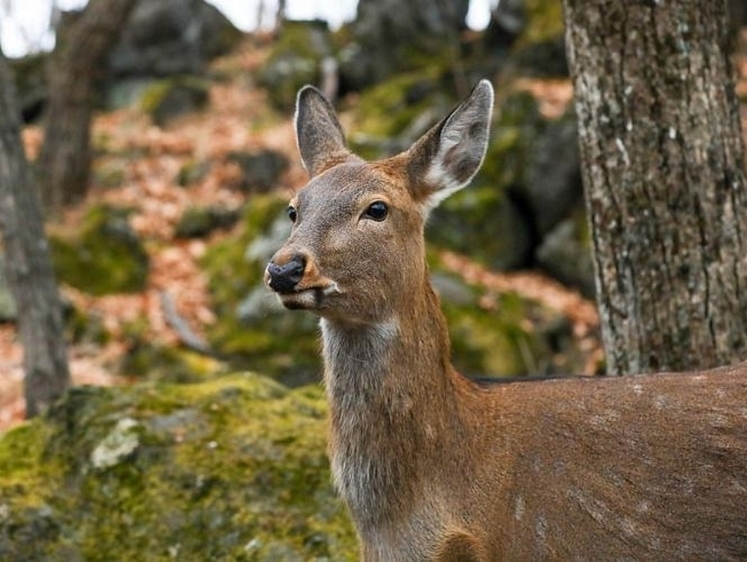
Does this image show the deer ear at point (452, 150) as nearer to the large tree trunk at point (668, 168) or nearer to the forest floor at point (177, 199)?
the large tree trunk at point (668, 168)

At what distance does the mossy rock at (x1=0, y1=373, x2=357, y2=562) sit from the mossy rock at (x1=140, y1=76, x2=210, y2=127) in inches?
629

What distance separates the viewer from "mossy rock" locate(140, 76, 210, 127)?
22.0m

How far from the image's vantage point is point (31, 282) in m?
9.31

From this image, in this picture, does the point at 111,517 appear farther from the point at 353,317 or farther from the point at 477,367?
the point at 477,367

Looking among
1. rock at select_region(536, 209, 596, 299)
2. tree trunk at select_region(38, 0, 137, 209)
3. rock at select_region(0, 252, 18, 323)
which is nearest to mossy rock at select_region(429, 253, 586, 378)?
rock at select_region(536, 209, 596, 299)

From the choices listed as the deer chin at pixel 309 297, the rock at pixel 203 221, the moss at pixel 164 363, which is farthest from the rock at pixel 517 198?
the deer chin at pixel 309 297

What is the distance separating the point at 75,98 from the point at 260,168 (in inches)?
132

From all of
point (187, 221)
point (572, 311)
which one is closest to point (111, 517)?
point (572, 311)

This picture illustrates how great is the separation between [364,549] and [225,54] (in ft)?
71.9

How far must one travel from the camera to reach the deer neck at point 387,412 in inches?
189

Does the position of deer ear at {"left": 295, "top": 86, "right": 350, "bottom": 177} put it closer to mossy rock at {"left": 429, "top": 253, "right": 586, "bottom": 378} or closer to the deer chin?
the deer chin

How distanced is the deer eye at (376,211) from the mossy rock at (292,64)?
17614 mm

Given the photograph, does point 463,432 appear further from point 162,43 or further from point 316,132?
point 162,43

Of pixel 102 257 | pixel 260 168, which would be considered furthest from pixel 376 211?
pixel 260 168
